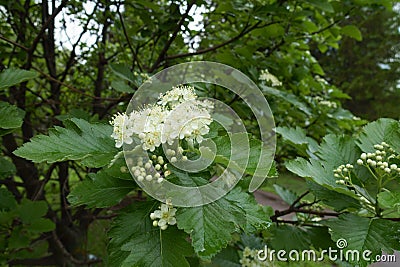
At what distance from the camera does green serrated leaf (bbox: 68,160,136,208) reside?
1.25 metres

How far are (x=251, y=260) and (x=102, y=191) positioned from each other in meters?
1.13

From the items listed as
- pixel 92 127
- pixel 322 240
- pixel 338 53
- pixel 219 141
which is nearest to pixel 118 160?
pixel 92 127

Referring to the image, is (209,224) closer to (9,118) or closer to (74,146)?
(74,146)

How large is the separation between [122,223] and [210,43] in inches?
86.4

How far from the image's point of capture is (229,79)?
2373 mm

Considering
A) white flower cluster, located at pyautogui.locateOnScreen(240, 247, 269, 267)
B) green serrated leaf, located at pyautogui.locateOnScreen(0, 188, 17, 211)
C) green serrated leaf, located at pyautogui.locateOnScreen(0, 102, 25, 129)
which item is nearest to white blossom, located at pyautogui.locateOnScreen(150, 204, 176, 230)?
green serrated leaf, located at pyautogui.locateOnScreen(0, 102, 25, 129)

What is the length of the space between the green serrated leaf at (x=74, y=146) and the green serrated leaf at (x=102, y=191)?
87 millimetres

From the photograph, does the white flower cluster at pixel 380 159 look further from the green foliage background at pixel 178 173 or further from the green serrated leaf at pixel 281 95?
the green serrated leaf at pixel 281 95

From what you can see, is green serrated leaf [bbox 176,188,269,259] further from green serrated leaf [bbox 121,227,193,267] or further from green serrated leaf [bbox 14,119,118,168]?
green serrated leaf [bbox 14,119,118,168]

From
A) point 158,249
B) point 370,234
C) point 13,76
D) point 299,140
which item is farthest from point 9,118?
point 370,234

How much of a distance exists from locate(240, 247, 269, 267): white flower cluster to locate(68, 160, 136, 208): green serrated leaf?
39.5 inches

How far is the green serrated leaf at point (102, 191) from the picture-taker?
49.1 inches

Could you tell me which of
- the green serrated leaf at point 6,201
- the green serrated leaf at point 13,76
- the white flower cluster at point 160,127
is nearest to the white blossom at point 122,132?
the white flower cluster at point 160,127

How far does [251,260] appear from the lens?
2.10 meters
